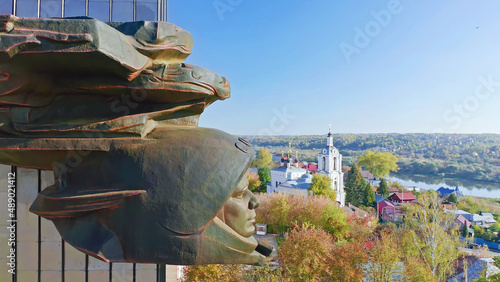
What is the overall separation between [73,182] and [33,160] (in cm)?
52

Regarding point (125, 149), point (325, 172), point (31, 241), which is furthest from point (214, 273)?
point (325, 172)

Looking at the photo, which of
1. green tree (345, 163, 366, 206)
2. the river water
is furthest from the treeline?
green tree (345, 163, 366, 206)

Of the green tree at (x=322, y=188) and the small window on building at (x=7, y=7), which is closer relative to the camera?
the small window on building at (x=7, y=7)

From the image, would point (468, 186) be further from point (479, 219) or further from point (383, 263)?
point (383, 263)

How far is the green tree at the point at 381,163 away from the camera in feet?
216

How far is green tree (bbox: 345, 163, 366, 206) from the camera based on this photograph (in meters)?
42.7

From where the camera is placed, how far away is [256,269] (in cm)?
1322

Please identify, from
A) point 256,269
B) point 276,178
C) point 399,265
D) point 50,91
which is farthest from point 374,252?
point 276,178

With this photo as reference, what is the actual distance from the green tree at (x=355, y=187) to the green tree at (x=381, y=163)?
84.4ft

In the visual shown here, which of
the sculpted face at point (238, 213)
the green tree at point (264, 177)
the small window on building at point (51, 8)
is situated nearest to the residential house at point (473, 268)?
the sculpted face at point (238, 213)

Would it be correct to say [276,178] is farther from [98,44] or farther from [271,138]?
[271,138]

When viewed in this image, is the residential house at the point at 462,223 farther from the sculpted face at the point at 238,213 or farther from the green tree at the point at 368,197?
the sculpted face at the point at 238,213

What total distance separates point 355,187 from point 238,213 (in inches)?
→ 1700

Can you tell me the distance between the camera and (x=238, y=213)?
306 cm
